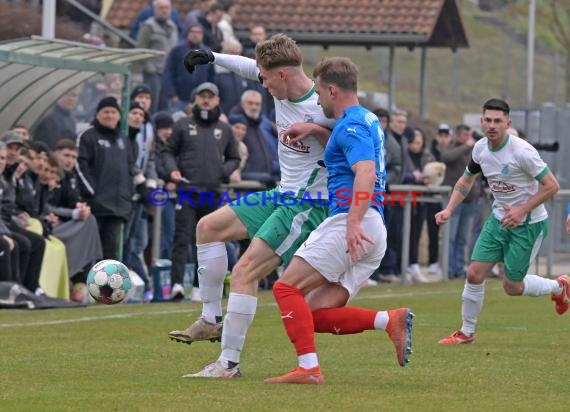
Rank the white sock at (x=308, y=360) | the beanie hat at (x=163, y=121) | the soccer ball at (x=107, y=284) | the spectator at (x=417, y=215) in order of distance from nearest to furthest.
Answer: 1. the white sock at (x=308, y=360)
2. the soccer ball at (x=107, y=284)
3. the beanie hat at (x=163, y=121)
4. the spectator at (x=417, y=215)

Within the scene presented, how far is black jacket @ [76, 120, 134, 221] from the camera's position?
1750cm

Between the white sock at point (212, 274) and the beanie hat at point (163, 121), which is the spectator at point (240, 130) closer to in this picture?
the beanie hat at point (163, 121)

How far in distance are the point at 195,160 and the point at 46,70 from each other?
2233 millimetres

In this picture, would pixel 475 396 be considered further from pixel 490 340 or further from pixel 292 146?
pixel 490 340

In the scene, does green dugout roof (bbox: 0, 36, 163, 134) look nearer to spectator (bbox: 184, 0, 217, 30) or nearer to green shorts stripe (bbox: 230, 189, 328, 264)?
spectator (bbox: 184, 0, 217, 30)

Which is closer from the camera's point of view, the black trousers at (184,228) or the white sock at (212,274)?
the white sock at (212,274)

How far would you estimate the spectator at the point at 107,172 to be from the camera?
17.5m

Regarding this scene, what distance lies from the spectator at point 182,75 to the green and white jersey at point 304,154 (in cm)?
1128

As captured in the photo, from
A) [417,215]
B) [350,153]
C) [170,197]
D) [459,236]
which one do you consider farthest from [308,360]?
[459,236]

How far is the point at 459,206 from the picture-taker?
22.9 m

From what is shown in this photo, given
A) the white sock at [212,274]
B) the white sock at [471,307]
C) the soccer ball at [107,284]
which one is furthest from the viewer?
the white sock at [471,307]

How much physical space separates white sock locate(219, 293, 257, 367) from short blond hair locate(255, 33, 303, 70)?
4.93 feet

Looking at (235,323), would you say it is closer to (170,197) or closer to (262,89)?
(170,197)

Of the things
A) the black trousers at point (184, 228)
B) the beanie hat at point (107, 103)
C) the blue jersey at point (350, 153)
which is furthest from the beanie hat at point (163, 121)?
the blue jersey at point (350, 153)
